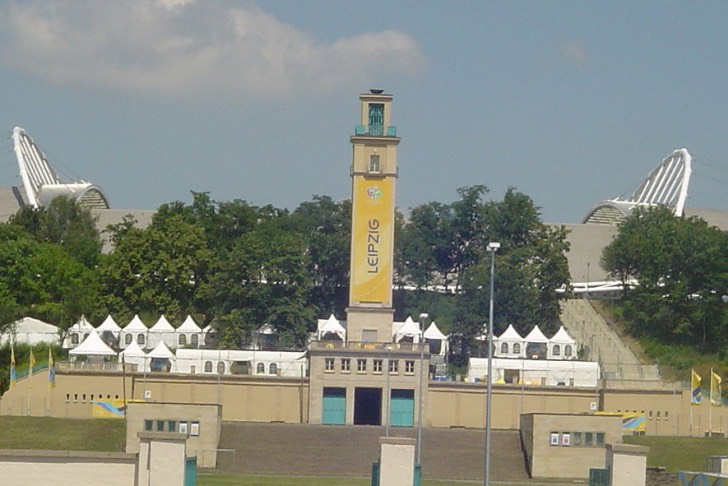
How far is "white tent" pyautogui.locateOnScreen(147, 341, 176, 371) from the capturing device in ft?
299

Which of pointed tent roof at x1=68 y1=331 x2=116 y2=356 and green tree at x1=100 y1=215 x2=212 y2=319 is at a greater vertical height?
green tree at x1=100 y1=215 x2=212 y2=319

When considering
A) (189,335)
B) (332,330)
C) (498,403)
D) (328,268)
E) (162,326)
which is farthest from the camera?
(328,268)

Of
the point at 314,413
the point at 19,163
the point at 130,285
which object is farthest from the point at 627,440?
the point at 19,163

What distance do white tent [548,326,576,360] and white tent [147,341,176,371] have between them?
21.3 m

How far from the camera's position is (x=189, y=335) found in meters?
99.2

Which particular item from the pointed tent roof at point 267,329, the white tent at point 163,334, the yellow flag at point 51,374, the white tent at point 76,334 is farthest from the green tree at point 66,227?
the yellow flag at point 51,374

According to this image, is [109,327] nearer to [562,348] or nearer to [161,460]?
[562,348]

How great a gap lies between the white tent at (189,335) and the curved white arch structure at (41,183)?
5864 centimetres

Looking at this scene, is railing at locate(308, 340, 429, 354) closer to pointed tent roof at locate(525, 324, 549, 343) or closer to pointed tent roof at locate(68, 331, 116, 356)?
pointed tent roof at locate(68, 331, 116, 356)

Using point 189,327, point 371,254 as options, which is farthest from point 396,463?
point 189,327

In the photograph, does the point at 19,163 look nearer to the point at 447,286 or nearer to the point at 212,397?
the point at 447,286

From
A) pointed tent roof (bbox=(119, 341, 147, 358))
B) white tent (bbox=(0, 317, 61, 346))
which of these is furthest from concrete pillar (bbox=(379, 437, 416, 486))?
white tent (bbox=(0, 317, 61, 346))

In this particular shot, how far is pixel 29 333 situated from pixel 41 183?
79760 millimetres

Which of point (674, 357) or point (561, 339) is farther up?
point (561, 339)
